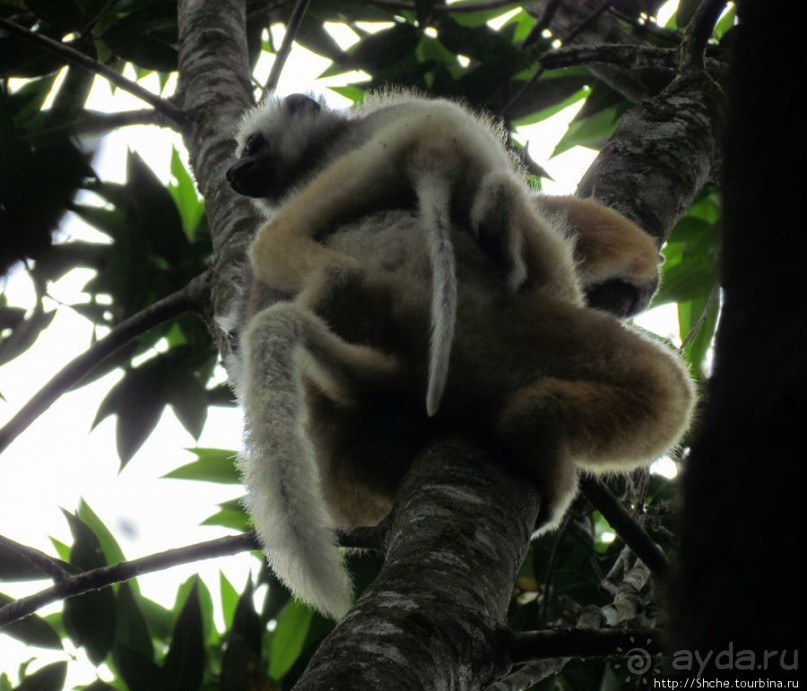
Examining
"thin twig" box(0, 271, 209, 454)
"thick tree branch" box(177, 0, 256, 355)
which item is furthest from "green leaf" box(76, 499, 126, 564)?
"thick tree branch" box(177, 0, 256, 355)

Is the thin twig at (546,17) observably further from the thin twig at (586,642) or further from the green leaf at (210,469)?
the thin twig at (586,642)

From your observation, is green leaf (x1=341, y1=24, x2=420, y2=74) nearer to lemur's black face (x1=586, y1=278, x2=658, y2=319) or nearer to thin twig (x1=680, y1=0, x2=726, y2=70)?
thin twig (x1=680, y1=0, x2=726, y2=70)

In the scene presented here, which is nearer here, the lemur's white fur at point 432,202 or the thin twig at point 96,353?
the lemur's white fur at point 432,202

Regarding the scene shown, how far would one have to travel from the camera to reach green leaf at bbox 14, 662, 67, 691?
10.8 feet

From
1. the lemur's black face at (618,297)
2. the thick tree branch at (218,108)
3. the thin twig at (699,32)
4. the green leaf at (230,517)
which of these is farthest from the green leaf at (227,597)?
the thin twig at (699,32)

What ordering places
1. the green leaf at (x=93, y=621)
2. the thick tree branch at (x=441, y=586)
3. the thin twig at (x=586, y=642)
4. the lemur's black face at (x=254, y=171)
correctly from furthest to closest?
the lemur's black face at (x=254, y=171) < the green leaf at (x=93, y=621) < the thin twig at (x=586, y=642) < the thick tree branch at (x=441, y=586)

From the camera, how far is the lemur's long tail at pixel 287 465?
2014mm

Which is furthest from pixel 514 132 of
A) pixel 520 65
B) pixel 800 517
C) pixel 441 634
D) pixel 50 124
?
pixel 800 517

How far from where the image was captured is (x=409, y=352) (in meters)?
2.52

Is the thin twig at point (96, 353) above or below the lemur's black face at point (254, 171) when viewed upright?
below

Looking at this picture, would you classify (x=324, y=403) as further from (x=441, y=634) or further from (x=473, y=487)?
(x=441, y=634)

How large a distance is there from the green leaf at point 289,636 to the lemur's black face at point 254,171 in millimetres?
1611

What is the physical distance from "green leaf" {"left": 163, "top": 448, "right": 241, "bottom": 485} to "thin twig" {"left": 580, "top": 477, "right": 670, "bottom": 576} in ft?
8.54

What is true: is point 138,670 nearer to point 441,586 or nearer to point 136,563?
point 136,563
